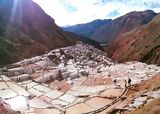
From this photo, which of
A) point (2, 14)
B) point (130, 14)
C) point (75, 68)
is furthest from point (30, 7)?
point (130, 14)

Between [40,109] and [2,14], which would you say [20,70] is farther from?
[2,14]

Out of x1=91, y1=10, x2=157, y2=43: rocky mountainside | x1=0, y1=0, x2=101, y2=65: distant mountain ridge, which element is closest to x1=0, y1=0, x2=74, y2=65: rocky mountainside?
x1=0, y1=0, x2=101, y2=65: distant mountain ridge

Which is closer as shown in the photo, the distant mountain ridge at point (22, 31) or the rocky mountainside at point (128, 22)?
the distant mountain ridge at point (22, 31)

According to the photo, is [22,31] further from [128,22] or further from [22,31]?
[128,22]

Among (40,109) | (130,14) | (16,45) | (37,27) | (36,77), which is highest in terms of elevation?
(130,14)

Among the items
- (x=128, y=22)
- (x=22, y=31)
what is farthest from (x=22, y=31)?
(x=128, y=22)

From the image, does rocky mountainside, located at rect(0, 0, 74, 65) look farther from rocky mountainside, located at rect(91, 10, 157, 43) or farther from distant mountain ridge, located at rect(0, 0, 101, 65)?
rocky mountainside, located at rect(91, 10, 157, 43)

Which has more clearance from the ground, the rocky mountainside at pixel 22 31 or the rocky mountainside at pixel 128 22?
the rocky mountainside at pixel 128 22

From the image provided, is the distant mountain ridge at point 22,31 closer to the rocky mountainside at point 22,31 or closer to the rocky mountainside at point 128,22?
the rocky mountainside at point 22,31

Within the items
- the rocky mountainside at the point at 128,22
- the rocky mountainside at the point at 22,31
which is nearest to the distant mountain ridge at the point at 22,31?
the rocky mountainside at the point at 22,31
